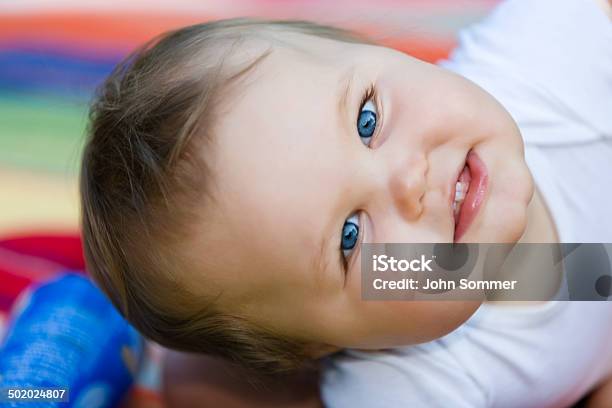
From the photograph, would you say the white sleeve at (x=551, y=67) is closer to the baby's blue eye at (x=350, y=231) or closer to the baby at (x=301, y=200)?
the baby at (x=301, y=200)

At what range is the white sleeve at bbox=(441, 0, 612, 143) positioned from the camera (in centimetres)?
99

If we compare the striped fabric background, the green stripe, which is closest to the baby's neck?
the striped fabric background

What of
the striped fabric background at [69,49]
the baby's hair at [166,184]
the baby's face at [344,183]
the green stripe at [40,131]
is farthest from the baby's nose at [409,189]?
the green stripe at [40,131]

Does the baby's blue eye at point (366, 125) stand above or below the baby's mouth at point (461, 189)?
above

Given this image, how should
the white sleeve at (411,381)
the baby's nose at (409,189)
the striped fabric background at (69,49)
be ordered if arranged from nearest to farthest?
the baby's nose at (409,189)
the white sleeve at (411,381)
the striped fabric background at (69,49)

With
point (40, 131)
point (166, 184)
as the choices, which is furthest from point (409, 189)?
point (40, 131)

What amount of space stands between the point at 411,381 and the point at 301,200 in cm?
31

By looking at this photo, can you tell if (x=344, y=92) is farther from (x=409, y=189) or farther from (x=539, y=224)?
(x=539, y=224)

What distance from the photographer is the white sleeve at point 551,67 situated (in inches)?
38.9

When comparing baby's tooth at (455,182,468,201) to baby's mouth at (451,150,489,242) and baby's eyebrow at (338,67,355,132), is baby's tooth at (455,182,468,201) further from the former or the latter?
baby's eyebrow at (338,67,355,132)

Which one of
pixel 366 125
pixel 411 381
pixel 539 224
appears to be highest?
pixel 366 125

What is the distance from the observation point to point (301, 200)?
0.77 m

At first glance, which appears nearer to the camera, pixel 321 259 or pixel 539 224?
pixel 321 259

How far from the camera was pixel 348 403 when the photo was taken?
3.16ft
